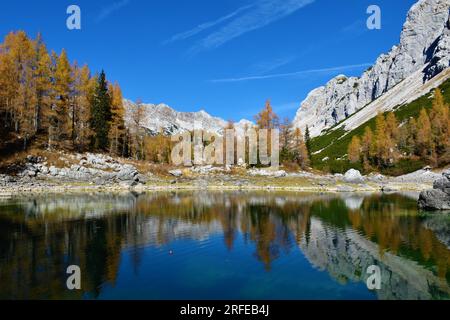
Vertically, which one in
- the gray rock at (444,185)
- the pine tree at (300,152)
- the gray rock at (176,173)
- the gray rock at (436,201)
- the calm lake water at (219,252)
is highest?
the pine tree at (300,152)

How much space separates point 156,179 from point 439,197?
6440 cm

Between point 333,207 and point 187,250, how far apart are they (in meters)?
33.9

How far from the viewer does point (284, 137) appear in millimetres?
113625

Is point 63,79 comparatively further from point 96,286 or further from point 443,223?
point 443,223

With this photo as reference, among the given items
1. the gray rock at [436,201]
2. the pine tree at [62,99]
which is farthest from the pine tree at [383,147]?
the pine tree at [62,99]

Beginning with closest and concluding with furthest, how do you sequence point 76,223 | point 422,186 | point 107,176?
1. point 76,223
2. point 107,176
3. point 422,186

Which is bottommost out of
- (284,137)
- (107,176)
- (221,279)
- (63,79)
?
(221,279)

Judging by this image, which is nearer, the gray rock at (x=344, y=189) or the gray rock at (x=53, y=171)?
the gray rock at (x=53, y=171)

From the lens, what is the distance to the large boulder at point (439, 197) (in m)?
53.5

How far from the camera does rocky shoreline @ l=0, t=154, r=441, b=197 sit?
74750 mm

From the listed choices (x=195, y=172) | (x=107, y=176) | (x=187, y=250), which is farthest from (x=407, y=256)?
(x=195, y=172)

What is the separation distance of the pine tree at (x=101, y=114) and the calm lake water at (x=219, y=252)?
45.0 meters

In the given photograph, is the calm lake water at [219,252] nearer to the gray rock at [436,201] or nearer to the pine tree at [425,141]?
the gray rock at [436,201]

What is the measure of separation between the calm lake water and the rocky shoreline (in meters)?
21.5
